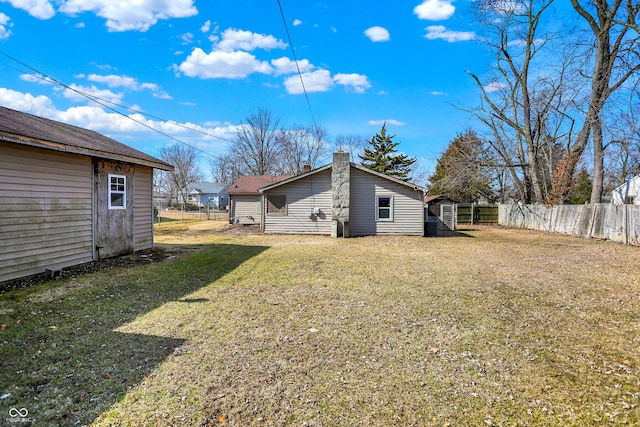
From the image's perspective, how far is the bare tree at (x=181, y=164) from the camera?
50.1m

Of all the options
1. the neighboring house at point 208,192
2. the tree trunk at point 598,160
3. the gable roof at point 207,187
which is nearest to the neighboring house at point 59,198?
the tree trunk at point 598,160

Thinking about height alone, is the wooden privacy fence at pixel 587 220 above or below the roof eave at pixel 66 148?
below

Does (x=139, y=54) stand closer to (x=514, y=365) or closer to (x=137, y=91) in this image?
(x=137, y=91)

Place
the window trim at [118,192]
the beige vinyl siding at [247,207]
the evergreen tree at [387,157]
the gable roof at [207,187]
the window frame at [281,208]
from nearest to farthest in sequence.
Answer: the window trim at [118,192], the window frame at [281,208], the beige vinyl siding at [247,207], the evergreen tree at [387,157], the gable roof at [207,187]

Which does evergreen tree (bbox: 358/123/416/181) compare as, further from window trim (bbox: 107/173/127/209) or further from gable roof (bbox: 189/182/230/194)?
window trim (bbox: 107/173/127/209)

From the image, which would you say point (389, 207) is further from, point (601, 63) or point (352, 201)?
point (601, 63)

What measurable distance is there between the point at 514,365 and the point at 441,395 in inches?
41.9

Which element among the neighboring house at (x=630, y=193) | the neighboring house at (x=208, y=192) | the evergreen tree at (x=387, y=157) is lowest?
the neighboring house at (x=630, y=193)

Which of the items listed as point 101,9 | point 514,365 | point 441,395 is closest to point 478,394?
point 441,395

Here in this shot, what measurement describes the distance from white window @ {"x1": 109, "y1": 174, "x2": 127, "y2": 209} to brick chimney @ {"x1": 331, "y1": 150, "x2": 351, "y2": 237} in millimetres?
8495

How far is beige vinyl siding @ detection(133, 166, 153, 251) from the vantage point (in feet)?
32.5

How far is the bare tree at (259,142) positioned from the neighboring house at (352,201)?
933 inches

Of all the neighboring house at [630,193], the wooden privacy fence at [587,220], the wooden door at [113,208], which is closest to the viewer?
the wooden door at [113,208]

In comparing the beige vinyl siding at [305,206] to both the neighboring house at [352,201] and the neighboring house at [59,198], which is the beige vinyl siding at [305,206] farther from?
the neighboring house at [59,198]
